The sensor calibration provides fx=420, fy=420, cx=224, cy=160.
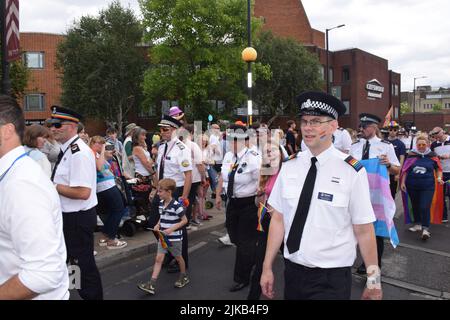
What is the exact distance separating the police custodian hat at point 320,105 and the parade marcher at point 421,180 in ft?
18.7

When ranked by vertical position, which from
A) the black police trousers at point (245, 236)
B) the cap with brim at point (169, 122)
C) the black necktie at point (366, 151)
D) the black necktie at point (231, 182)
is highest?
the cap with brim at point (169, 122)

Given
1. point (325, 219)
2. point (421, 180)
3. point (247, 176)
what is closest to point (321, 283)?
point (325, 219)

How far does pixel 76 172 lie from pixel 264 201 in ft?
7.19

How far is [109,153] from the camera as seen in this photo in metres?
7.15

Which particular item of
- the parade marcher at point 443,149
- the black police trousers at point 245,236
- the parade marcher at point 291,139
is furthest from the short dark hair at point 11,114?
the parade marcher at point 291,139

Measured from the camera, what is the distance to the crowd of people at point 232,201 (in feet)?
5.81

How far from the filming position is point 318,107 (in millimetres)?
2850

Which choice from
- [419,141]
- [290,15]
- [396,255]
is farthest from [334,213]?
[290,15]

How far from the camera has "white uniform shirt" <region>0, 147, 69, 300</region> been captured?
171 centimetres

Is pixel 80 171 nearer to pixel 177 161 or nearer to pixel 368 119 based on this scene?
pixel 177 161

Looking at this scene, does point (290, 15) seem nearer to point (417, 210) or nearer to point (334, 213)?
point (417, 210)

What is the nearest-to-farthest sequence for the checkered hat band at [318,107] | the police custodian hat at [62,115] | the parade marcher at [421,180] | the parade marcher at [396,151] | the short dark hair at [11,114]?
the short dark hair at [11,114] < the checkered hat band at [318,107] < the police custodian hat at [62,115] < the parade marcher at [421,180] < the parade marcher at [396,151]

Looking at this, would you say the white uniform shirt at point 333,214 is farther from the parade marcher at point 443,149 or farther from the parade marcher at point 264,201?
the parade marcher at point 443,149

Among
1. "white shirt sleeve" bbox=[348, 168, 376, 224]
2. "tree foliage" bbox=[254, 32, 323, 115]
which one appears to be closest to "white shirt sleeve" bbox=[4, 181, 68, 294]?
"white shirt sleeve" bbox=[348, 168, 376, 224]
